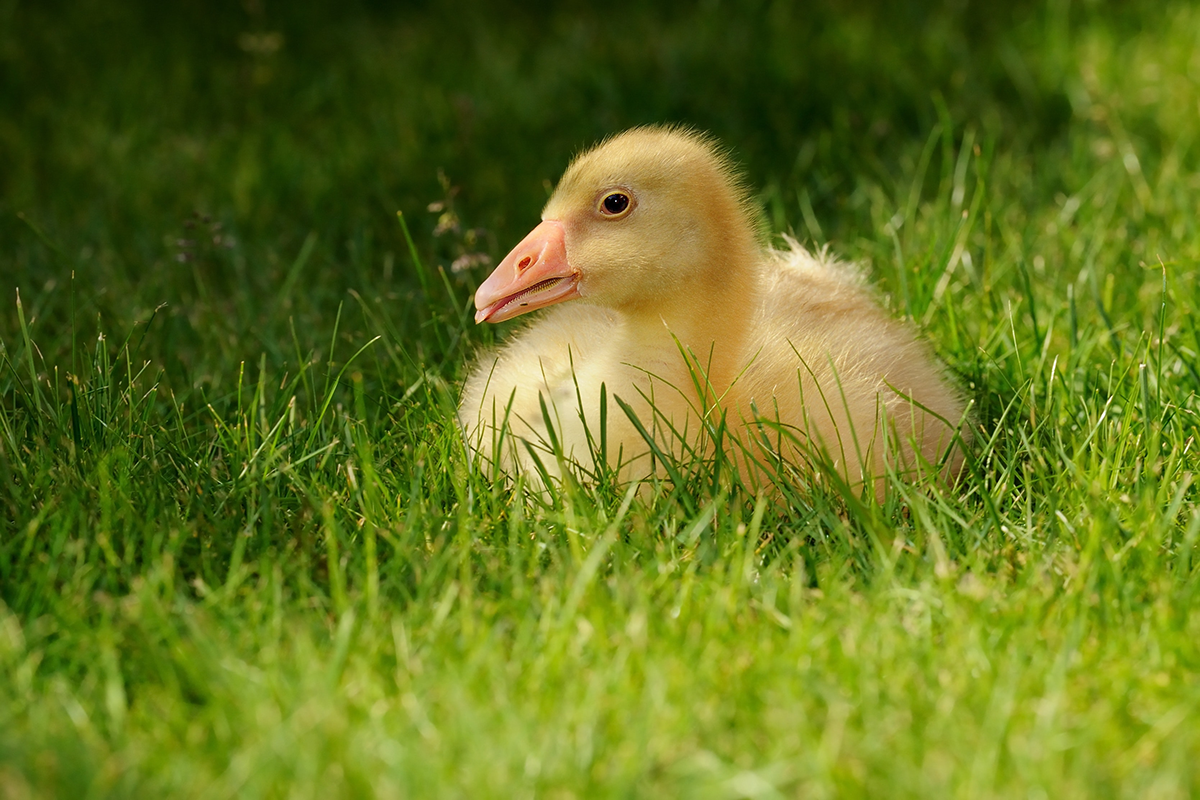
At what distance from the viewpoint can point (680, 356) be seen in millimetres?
3092

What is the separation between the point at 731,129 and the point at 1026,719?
405 cm

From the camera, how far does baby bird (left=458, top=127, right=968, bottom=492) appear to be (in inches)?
118

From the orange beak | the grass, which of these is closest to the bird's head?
the orange beak

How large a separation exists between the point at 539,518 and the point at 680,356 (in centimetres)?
54

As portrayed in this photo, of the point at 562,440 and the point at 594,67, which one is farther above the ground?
the point at 594,67

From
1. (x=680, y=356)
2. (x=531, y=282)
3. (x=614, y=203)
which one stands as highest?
(x=614, y=203)

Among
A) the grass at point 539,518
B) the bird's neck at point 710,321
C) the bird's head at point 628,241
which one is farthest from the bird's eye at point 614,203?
the grass at point 539,518

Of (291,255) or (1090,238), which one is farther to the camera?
(291,255)

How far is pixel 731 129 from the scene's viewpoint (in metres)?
5.76

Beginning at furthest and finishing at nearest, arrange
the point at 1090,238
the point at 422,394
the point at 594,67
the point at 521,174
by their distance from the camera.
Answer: the point at 594,67, the point at 521,174, the point at 1090,238, the point at 422,394

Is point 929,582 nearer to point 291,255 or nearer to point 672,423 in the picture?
point 672,423

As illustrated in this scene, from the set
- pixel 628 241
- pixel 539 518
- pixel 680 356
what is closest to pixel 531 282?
pixel 628 241

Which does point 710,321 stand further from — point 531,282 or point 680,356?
point 531,282

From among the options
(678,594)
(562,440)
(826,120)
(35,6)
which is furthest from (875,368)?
(35,6)
